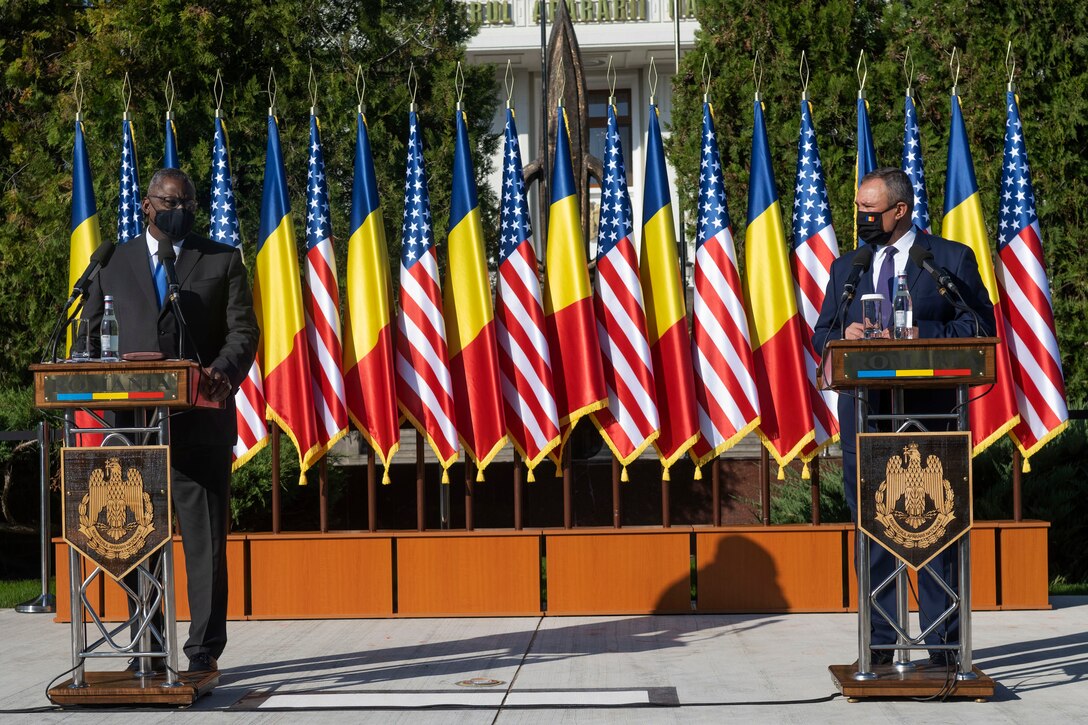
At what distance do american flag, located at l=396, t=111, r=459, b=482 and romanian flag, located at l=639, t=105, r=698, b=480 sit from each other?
3.75 feet

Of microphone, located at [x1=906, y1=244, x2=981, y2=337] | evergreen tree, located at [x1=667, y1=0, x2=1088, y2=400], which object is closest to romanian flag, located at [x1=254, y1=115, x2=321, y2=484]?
microphone, located at [x1=906, y1=244, x2=981, y2=337]

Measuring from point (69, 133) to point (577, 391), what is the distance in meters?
7.60

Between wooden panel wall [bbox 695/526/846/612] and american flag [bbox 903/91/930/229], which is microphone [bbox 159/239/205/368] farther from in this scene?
american flag [bbox 903/91/930/229]

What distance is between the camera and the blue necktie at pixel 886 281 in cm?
499

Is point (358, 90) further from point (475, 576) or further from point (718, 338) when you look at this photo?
point (475, 576)

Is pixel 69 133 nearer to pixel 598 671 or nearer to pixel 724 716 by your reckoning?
pixel 598 671

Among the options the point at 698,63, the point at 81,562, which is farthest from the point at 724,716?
the point at 698,63

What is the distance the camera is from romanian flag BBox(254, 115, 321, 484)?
7.01 metres

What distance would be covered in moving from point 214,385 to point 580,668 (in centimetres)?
194

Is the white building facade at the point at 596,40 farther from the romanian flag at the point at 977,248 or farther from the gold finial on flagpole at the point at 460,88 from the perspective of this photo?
the romanian flag at the point at 977,248

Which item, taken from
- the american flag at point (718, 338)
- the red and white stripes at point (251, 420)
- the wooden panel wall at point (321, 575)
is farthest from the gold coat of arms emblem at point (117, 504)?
the american flag at point (718, 338)

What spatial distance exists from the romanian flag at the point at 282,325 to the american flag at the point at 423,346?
1.72 ft

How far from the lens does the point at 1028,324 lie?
699 centimetres

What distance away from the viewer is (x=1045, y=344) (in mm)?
6957
